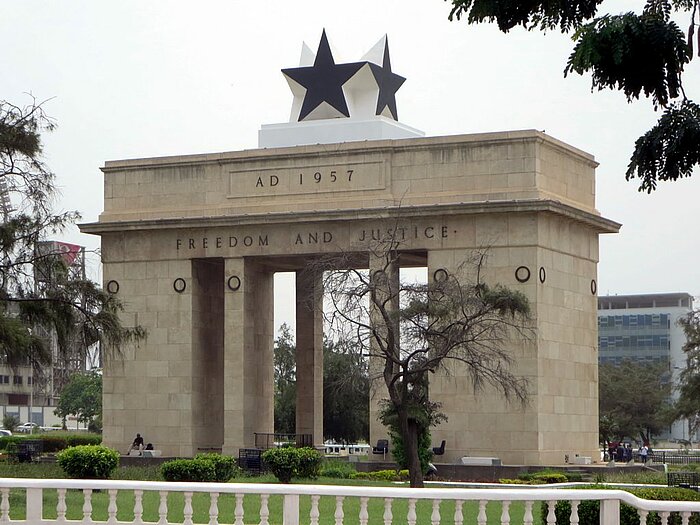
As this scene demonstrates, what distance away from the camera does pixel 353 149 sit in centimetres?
4709

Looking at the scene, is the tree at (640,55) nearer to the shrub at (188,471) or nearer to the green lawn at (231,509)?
the green lawn at (231,509)

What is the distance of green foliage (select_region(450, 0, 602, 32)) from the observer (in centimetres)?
1312

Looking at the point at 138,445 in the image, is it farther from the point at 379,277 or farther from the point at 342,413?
the point at 342,413

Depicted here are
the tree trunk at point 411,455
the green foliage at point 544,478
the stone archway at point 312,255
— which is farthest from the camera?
the stone archway at point 312,255

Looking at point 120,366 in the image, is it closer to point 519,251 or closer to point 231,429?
point 231,429

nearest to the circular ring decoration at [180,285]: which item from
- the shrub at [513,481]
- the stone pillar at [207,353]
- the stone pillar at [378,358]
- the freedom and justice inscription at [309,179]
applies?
the stone pillar at [207,353]

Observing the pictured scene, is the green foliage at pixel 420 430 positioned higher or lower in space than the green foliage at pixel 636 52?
lower

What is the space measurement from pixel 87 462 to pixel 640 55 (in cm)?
2171

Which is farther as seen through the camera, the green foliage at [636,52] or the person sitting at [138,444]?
the person sitting at [138,444]

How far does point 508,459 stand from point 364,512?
91.6ft

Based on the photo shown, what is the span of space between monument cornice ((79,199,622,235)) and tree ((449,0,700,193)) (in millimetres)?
30566

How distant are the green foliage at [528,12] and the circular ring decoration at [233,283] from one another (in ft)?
117

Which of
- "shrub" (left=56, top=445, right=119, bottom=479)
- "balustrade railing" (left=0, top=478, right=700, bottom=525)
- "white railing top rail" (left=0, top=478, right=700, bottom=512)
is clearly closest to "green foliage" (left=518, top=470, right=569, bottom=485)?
"shrub" (left=56, top=445, right=119, bottom=479)

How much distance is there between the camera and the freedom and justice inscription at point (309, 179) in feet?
154
